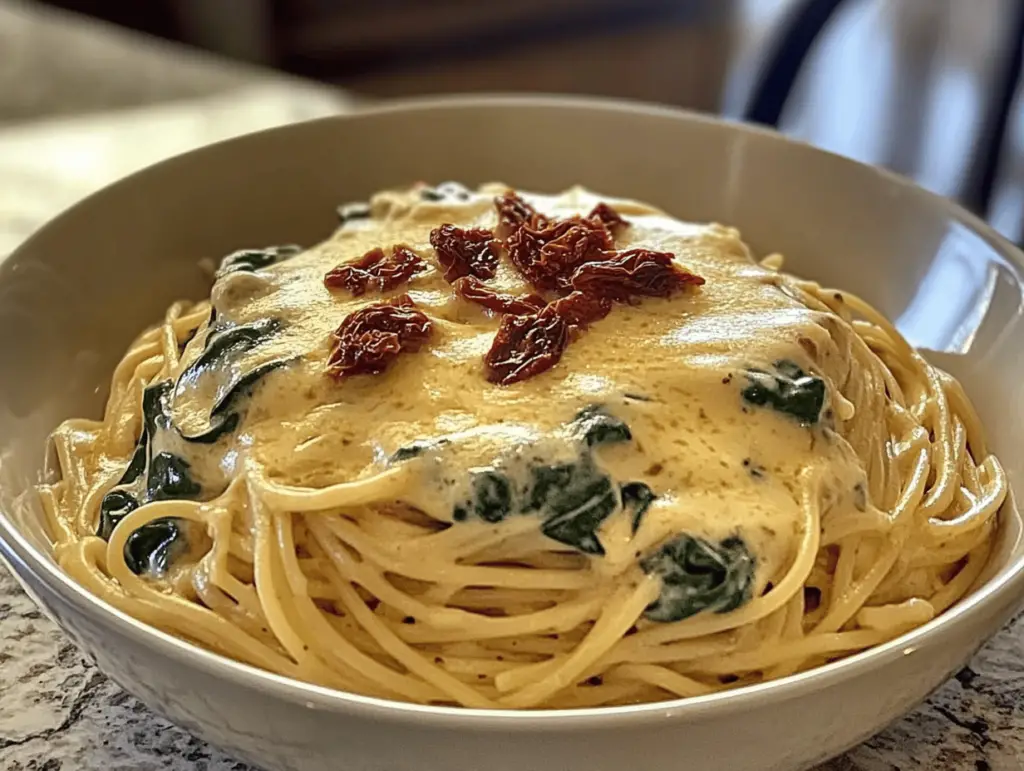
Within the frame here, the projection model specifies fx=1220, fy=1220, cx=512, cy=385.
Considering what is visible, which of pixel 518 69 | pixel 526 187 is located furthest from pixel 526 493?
pixel 518 69

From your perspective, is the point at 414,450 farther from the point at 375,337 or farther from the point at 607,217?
the point at 607,217

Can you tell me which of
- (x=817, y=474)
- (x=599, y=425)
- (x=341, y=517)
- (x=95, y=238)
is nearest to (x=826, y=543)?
(x=817, y=474)

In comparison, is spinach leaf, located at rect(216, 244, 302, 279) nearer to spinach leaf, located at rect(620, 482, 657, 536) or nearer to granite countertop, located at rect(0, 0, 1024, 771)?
granite countertop, located at rect(0, 0, 1024, 771)

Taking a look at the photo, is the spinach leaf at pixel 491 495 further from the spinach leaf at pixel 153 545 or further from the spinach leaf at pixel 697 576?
the spinach leaf at pixel 153 545

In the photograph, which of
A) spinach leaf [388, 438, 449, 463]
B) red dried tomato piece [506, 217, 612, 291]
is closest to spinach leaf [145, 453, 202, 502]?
spinach leaf [388, 438, 449, 463]

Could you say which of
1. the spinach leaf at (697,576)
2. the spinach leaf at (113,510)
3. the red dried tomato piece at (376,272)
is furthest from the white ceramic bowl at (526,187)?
the red dried tomato piece at (376,272)

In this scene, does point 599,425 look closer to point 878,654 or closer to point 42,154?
point 878,654

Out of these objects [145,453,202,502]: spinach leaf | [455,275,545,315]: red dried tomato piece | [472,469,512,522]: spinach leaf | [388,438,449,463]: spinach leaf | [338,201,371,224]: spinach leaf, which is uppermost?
[455,275,545,315]: red dried tomato piece

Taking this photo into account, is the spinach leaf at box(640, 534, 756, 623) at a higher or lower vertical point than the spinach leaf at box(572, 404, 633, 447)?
lower
